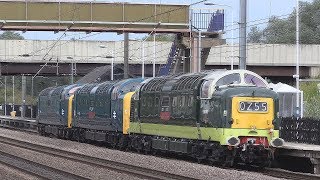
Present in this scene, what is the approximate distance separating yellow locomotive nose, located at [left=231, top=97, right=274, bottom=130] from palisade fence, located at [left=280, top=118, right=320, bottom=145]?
6.54m

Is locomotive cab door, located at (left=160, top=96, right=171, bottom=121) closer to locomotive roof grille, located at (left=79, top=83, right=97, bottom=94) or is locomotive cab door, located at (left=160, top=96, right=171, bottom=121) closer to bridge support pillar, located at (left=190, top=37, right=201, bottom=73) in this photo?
locomotive roof grille, located at (left=79, top=83, right=97, bottom=94)

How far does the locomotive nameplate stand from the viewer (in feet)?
87.2

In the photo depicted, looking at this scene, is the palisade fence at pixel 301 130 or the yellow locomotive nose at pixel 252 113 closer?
the yellow locomotive nose at pixel 252 113

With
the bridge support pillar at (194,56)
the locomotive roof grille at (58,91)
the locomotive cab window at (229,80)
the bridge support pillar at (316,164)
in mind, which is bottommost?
the bridge support pillar at (316,164)

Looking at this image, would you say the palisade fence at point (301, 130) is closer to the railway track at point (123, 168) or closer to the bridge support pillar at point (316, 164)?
the railway track at point (123, 168)

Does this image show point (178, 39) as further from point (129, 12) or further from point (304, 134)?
point (304, 134)

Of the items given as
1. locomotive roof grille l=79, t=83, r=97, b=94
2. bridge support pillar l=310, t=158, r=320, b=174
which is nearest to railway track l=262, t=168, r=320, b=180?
bridge support pillar l=310, t=158, r=320, b=174

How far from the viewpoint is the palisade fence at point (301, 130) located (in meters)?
33.1

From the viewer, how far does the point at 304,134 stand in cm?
3391

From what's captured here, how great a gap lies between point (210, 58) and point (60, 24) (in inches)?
1567

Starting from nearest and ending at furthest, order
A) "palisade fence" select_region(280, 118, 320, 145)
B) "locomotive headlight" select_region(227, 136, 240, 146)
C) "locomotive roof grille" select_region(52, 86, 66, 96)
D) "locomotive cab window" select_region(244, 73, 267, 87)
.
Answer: "locomotive headlight" select_region(227, 136, 240, 146)
"locomotive cab window" select_region(244, 73, 267, 87)
"palisade fence" select_region(280, 118, 320, 145)
"locomotive roof grille" select_region(52, 86, 66, 96)

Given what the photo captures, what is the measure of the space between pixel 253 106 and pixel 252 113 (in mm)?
235

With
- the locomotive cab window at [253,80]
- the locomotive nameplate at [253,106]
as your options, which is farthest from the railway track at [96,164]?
the locomotive cab window at [253,80]

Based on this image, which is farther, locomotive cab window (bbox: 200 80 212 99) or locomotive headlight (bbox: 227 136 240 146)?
locomotive cab window (bbox: 200 80 212 99)
